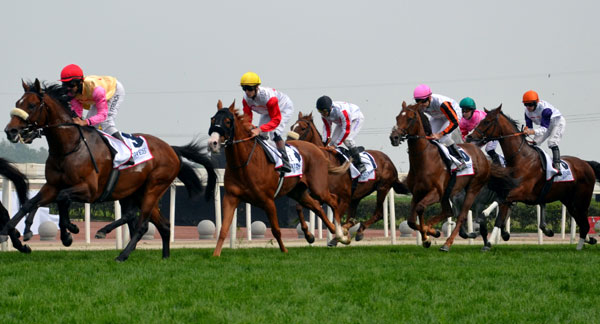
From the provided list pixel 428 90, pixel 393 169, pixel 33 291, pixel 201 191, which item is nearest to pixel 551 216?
pixel 393 169

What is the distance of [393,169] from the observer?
1170 centimetres

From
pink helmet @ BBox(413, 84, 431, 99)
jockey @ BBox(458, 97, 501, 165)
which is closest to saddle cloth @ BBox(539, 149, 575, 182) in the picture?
jockey @ BBox(458, 97, 501, 165)

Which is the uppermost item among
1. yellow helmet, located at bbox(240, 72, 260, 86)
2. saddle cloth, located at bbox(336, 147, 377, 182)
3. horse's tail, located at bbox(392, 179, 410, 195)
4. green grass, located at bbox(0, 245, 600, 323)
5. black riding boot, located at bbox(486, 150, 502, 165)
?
yellow helmet, located at bbox(240, 72, 260, 86)

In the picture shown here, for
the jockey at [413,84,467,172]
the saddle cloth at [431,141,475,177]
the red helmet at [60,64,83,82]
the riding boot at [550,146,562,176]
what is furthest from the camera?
the riding boot at [550,146,562,176]

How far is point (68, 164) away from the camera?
23.6 ft

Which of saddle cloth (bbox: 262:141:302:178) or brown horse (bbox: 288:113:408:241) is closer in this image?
saddle cloth (bbox: 262:141:302:178)

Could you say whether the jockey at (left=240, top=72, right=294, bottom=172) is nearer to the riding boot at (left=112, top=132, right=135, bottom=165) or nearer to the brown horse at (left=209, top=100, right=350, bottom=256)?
the brown horse at (left=209, top=100, right=350, bottom=256)

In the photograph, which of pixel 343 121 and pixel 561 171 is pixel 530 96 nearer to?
pixel 561 171

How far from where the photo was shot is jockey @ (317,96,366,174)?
A: 1055 cm

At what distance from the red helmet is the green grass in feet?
5.59

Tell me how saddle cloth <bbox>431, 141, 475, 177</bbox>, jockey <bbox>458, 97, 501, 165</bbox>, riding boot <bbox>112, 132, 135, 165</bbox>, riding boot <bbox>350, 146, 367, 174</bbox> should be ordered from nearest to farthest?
riding boot <bbox>112, 132, 135, 165</bbox>
saddle cloth <bbox>431, 141, 475, 177</bbox>
jockey <bbox>458, 97, 501, 165</bbox>
riding boot <bbox>350, 146, 367, 174</bbox>

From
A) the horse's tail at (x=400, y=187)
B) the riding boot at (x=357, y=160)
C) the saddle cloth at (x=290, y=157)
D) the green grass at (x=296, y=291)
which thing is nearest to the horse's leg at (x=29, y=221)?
the green grass at (x=296, y=291)

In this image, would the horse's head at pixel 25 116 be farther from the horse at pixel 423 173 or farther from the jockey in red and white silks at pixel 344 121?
the jockey in red and white silks at pixel 344 121

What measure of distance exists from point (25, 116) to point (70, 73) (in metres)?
0.80
